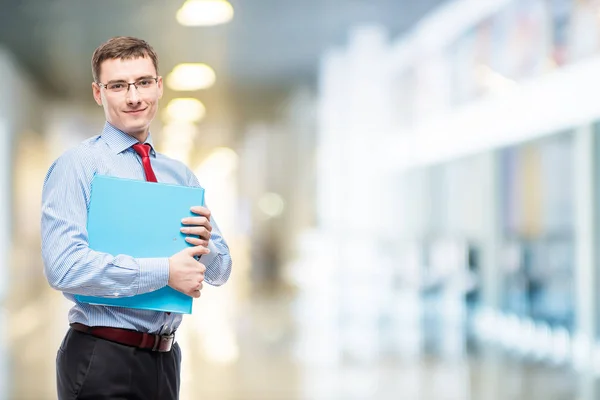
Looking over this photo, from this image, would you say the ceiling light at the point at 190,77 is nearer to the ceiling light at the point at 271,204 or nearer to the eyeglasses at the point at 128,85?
the ceiling light at the point at 271,204

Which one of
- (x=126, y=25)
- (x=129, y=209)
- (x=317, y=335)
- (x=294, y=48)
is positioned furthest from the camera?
(x=294, y=48)

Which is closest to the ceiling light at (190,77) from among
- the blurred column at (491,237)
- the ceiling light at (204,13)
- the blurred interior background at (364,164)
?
the blurred interior background at (364,164)

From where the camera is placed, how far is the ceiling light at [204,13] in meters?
8.84

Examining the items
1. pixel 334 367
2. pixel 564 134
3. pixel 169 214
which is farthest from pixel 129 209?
pixel 564 134

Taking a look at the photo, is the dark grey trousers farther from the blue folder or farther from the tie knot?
the tie knot

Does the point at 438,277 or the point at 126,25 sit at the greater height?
the point at 126,25

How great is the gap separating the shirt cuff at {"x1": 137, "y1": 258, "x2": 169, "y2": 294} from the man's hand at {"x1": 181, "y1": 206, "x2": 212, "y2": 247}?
81 mm

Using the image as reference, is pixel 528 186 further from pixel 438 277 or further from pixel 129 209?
pixel 129 209

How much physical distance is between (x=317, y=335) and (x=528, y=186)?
359 cm

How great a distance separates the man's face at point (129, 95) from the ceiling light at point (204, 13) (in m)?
6.92

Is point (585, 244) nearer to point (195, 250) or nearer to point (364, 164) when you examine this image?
point (364, 164)

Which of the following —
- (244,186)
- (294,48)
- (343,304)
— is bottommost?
(343,304)

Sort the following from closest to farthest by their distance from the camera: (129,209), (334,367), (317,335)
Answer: (129,209) → (334,367) → (317,335)

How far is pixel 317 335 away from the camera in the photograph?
10.1 metres
